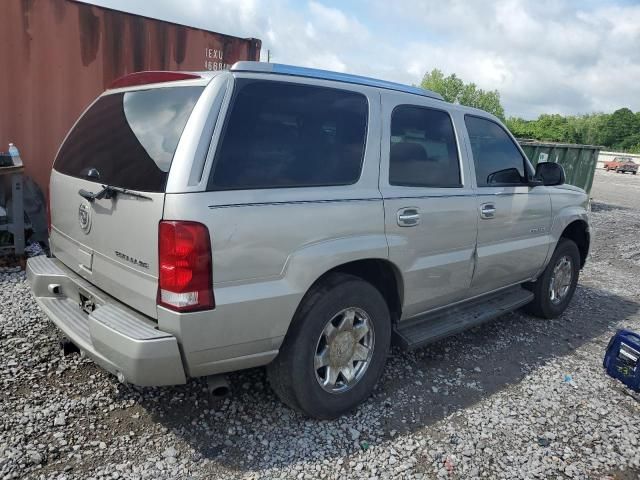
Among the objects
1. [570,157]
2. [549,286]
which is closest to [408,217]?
[549,286]

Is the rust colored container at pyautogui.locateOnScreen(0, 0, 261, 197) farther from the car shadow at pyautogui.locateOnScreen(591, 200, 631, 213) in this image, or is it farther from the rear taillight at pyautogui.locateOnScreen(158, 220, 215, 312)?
the car shadow at pyautogui.locateOnScreen(591, 200, 631, 213)

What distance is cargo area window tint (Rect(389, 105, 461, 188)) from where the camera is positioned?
315 centimetres

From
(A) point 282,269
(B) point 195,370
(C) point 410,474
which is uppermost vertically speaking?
(A) point 282,269

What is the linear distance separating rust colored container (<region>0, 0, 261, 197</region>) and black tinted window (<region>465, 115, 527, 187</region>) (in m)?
4.60

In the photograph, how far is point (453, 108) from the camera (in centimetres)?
372

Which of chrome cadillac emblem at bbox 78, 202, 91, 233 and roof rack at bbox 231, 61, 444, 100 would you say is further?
chrome cadillac emblem at bbox 78, 202, 91, 233

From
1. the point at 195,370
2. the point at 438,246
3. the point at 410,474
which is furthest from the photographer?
the point at 438,246

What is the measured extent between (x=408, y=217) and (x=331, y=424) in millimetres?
1364

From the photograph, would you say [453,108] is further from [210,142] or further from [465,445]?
[465,445]

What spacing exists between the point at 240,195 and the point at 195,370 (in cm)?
88

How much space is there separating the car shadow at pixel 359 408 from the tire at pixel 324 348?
0.17 meters

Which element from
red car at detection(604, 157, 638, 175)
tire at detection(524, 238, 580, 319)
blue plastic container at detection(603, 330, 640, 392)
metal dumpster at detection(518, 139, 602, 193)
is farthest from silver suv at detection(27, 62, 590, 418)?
red car at detection(604, 157, 638, 175)

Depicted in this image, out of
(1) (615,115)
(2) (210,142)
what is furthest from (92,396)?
(1) (615,115)

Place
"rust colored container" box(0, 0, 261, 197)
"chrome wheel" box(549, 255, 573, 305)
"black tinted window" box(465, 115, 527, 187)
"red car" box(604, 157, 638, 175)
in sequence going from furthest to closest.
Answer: "red car" box(604, 157, 638, 175)
"rust colored container" box(0, 0, 261, 197)
"chrome wheel" box(549, 255, 573, 305)
"black tinted window" box(465, 115, 527, 187)
